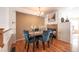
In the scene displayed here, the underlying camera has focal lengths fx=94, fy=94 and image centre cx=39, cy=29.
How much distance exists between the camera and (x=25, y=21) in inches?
72.4

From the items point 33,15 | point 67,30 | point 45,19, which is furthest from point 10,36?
point 67,30

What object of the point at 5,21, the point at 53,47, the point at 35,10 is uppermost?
the point at 35,10

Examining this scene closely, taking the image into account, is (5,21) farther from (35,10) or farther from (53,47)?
(53,47)

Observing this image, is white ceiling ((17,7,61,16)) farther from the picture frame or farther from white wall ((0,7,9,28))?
white wall ((0,7,9,28))

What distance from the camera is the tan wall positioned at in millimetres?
1777

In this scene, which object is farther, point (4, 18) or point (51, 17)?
point (51, 17)

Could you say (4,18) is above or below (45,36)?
above

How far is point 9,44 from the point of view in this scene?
1.77 meters

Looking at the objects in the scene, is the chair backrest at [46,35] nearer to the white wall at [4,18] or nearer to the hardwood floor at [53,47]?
the hardwood floor at [53,47]

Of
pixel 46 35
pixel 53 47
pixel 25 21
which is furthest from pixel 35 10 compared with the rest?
pixel 53 47
